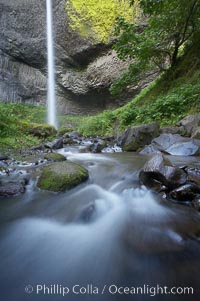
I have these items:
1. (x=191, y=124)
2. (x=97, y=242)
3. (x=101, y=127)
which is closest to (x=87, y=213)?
(x=97, y=242)

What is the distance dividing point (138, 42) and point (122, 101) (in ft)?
29.2

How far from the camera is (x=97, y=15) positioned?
15750 millimetres

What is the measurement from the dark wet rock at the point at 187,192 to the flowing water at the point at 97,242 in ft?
0.45

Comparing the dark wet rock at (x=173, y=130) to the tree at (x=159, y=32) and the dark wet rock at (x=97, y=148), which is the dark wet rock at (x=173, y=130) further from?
the tree at (x=159, y=32)

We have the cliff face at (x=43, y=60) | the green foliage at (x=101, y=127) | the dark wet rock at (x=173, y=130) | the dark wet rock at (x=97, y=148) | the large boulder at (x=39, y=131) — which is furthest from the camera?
the cliff face at (x=43, y=60)

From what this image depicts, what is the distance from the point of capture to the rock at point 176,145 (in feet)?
12.9

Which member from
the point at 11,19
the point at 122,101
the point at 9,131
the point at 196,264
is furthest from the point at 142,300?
the point at 11,19

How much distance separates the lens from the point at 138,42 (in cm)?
709

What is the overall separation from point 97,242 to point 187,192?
1.15 meters

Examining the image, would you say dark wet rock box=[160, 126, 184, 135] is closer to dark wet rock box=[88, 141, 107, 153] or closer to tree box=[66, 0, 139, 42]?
dark wet rock box=[88, 141, 107, 153]

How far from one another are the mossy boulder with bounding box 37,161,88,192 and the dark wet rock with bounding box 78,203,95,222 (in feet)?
1.93

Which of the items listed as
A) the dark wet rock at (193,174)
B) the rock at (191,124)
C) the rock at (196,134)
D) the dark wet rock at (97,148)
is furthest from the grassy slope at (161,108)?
the dark wet rock at (193,174)

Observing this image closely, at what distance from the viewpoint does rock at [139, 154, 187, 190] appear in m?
2.57

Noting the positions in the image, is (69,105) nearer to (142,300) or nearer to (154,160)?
(154,160)
